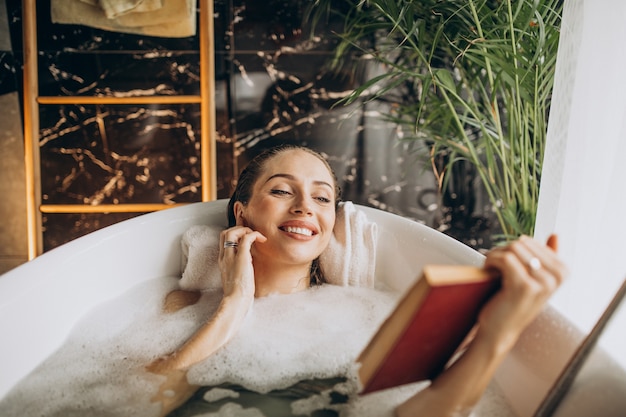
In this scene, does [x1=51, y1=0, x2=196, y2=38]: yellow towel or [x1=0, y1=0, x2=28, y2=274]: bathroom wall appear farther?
[x1=0, y1=0, x2=28, y2=274]: bathroom wall

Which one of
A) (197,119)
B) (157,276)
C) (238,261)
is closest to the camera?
(238,261)

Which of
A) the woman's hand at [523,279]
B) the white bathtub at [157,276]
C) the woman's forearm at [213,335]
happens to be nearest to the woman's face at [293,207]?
the woman's forearm at [213,335]

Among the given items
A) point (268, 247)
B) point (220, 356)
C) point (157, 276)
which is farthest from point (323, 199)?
point (157, 276)

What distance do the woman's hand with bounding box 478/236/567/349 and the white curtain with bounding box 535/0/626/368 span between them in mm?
636

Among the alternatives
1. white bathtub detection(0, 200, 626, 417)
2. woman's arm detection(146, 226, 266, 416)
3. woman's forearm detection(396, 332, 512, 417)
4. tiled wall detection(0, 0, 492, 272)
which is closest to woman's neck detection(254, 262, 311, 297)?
woman's arm detection(146, 226, 266, 416)

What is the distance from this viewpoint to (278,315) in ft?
4.54

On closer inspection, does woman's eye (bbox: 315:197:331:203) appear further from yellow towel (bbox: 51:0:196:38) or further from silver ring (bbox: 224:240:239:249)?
yellow towel (bbox: 51:0:196:38)

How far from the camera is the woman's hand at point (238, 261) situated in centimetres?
131

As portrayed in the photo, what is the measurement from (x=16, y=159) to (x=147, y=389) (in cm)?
192

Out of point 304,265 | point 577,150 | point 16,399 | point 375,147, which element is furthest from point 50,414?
point 375,147

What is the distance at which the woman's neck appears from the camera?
56.1 inches

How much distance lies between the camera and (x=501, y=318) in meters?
0.70

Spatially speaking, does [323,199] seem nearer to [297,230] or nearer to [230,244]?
[297,230]

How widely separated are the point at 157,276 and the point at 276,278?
1.47 feet
